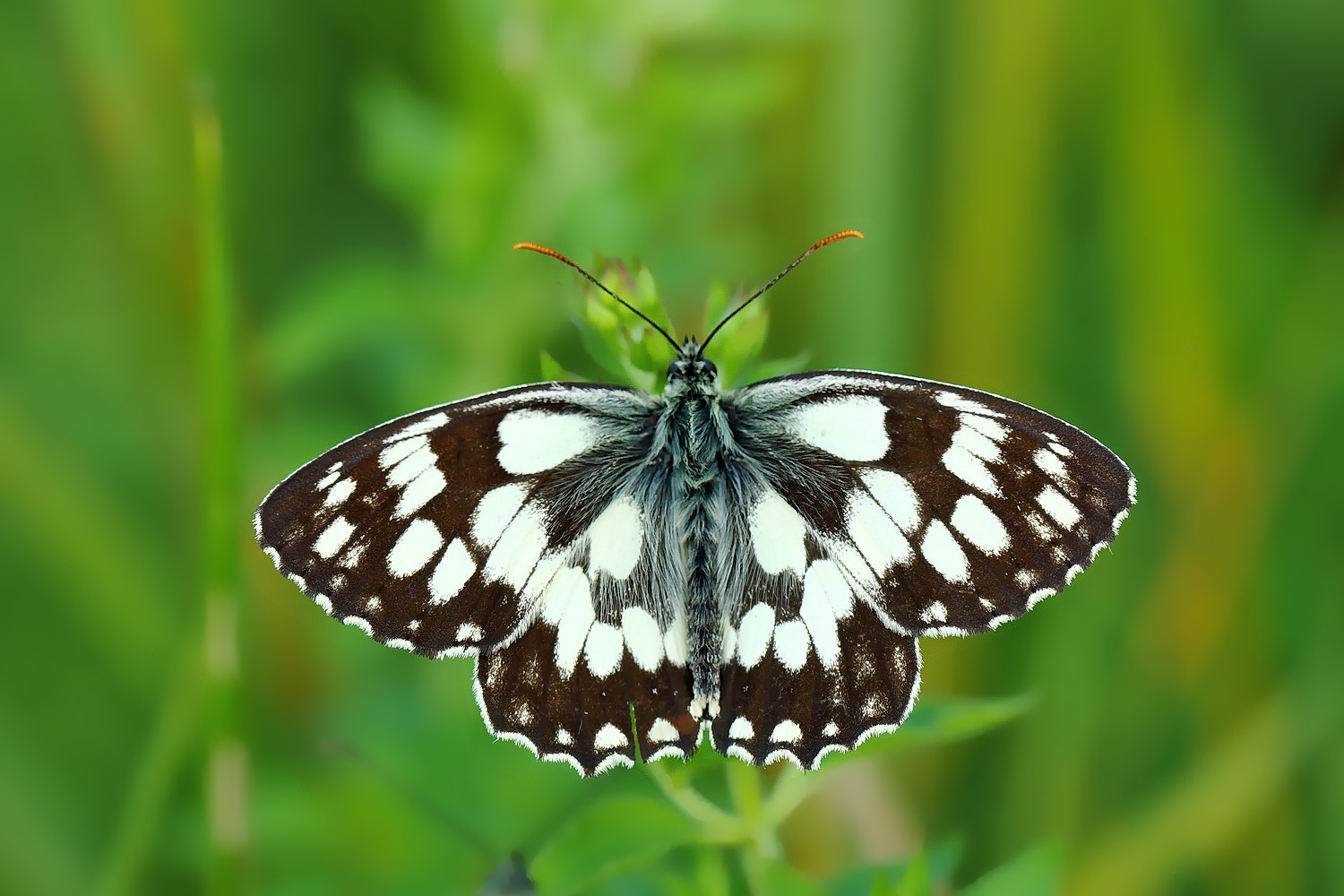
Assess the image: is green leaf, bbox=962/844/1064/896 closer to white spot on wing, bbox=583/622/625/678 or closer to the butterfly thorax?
the butterfly thorax

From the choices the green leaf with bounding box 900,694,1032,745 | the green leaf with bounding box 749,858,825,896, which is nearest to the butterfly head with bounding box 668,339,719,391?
the green leaf with bounding box 900,694,1032,745
